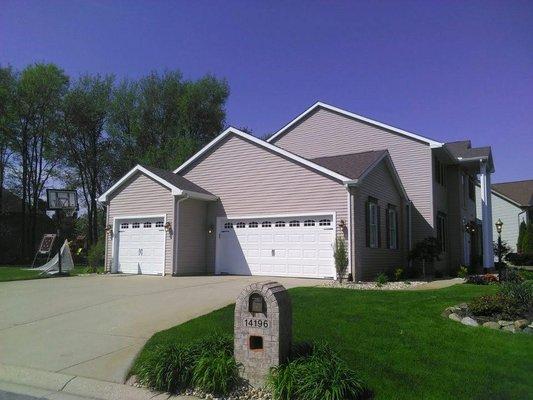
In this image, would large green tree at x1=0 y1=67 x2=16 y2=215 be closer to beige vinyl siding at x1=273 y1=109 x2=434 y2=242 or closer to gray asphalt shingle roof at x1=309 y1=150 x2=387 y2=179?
beige vinyl siding at x1=273 y1=109 x2=434 y2=242

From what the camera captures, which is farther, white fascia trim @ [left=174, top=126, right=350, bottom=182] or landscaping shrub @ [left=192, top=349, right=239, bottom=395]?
white fascia trim @ [left=174, top=126, right=350, bottom=182]

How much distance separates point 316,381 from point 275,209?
39.8 ft

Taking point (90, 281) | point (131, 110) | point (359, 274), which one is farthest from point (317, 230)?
point (131, 110)

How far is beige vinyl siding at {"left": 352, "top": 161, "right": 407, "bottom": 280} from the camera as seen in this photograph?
51.5 feet

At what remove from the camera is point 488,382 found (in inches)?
211

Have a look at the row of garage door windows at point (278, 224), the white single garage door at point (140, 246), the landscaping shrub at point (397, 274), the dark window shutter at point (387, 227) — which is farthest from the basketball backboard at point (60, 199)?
the landscaping shrub at point (397, 274)

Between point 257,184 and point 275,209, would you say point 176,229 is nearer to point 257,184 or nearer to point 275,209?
point 257,184

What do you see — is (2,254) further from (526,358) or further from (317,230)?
(526,358)

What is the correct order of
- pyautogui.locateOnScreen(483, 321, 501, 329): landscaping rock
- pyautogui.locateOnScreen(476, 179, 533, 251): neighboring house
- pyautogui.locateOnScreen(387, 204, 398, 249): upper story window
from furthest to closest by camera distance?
pyautogui.locateOnScreen(476, 179, 533, 251): neighboring house < pyautogui.locateOnScreen(387, 204, 398, 249): upper story window < pyautogui.locateOnScreen(483, 321, 501, 329): landscaping rock

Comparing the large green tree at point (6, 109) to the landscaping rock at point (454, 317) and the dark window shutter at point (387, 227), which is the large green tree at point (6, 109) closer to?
the dark window shutter at point (387, 227)

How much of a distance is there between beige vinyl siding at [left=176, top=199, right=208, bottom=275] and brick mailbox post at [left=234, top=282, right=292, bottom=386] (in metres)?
12.0

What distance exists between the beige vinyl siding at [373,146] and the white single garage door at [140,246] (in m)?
9.08

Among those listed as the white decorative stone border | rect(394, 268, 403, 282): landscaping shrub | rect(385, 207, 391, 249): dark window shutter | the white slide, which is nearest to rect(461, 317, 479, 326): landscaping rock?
the white decorative stone border

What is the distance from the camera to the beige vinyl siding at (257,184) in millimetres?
16172
